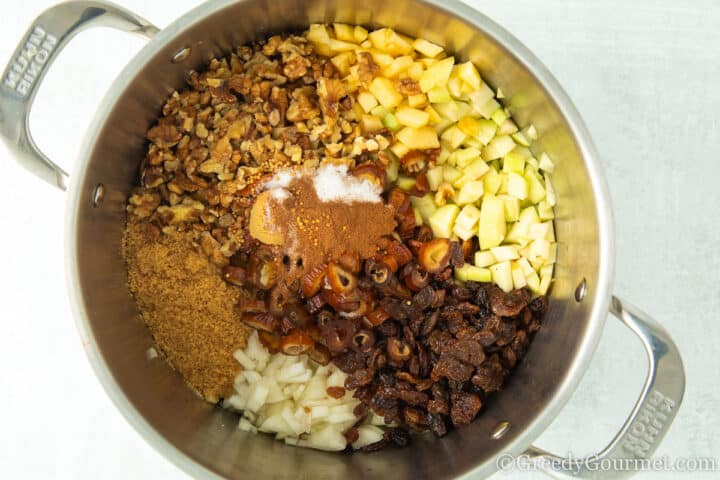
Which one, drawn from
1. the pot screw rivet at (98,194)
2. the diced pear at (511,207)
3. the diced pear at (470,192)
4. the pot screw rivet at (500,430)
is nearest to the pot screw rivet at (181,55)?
the pot screw rivet at (98,194)

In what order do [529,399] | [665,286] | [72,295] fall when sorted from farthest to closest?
1. [665,286]
2. [529,399]
3. [72,295]

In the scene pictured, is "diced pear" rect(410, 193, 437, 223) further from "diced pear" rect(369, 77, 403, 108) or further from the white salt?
"diced pear" rect(369, 77, 403, 108)

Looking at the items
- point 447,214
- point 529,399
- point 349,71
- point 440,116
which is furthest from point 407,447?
point 349,71

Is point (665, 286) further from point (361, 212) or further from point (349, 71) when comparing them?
point (349, 71)

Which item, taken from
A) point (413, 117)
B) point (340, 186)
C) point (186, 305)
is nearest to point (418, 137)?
point (413, 117)

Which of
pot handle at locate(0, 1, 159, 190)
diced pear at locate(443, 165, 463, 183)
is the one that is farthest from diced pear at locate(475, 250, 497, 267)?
pot handle at locate(0, 1, 159, 190)

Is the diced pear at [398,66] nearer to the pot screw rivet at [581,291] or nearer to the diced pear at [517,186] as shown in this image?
the diced pear at [517,186]
